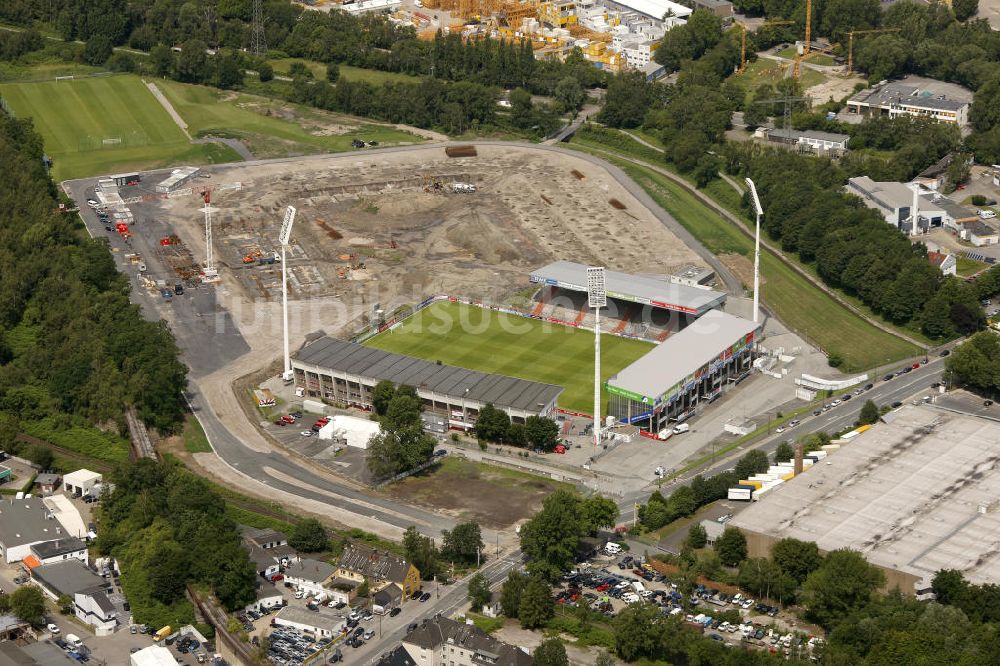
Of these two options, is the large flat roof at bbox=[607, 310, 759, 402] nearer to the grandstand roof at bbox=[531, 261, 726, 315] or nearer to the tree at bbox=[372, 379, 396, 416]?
the grandstand roof at bbox=[531, 261, 726, 315]

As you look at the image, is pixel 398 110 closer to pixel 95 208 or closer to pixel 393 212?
pixel 393 212

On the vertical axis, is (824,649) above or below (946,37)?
below

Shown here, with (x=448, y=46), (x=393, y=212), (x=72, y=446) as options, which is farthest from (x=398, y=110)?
(x=72, y=446)

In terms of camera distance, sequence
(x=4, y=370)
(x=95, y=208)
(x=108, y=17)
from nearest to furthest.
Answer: (x=4, y=370)
(x=95, y=208)
(x=108, y=17)

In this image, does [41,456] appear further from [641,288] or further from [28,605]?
[641,288]

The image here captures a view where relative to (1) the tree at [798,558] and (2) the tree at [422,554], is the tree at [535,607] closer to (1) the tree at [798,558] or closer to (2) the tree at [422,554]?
(2) the tree at [422,554]

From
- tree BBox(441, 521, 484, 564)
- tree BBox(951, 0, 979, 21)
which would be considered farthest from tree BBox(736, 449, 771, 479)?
tree BBox(951, 0, 979, 21)
